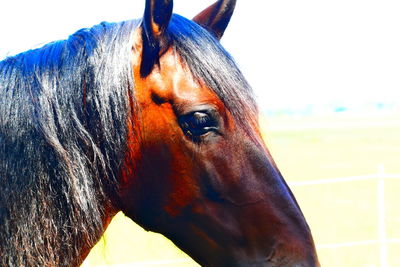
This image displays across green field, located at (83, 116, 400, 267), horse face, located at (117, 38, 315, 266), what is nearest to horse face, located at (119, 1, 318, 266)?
horse face, located at (117, 38, 315, 266)

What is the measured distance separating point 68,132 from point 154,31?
1.39 ft

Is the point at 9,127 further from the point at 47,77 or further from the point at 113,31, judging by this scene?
the point at 113,31

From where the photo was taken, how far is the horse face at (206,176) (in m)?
1.43

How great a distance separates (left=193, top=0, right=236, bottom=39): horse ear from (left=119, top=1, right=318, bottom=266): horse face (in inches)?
14.4

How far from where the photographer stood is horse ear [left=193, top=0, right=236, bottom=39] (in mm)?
1815

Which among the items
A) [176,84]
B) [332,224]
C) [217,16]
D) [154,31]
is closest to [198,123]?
[176,84]

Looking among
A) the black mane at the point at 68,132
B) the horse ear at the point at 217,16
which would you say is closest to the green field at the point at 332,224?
the black mane at the point at 68,132

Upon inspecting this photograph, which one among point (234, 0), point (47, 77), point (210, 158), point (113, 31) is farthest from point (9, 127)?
point (234, 0)

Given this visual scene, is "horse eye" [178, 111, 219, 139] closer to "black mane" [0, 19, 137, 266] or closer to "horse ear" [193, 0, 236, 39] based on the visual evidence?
"black mane" [0, 19, 137, 266]

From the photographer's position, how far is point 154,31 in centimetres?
150

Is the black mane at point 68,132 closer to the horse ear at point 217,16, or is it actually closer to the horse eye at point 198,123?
the horse eye at point 198,123

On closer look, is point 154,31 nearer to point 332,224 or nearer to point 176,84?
point 176,84

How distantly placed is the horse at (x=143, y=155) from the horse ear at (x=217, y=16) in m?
0.29

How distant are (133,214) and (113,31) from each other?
63 cm
